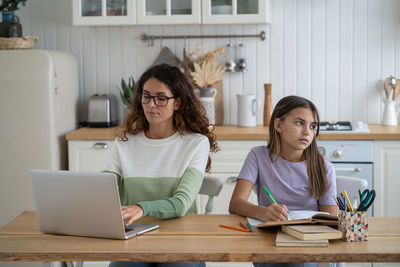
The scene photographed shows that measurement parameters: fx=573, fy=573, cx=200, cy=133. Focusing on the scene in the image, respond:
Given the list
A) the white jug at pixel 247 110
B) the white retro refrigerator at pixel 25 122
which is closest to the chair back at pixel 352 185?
the white jug at pixel 247 110

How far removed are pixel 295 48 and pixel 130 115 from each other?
1.85m

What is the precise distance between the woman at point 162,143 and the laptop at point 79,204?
399 millimetres

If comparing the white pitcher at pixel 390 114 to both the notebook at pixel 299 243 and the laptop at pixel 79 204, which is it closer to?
the notebook at pixel 299 243

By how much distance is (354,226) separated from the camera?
5.36 ft

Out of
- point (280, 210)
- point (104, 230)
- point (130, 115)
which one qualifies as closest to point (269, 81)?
point (130, 115)

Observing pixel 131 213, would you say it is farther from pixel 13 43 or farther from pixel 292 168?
pixel 13 43

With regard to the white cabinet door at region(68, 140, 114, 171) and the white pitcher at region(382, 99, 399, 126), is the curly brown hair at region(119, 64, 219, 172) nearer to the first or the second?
the white cabinet door at region(68, 140, 114, 171)

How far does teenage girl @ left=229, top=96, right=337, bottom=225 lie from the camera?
2.14 meters

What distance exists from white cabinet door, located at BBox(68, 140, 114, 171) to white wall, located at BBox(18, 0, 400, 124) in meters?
0.64

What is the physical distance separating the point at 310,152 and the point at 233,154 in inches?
48.2

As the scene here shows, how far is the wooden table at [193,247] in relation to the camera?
1527 mm

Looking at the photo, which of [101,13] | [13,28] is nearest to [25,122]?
[13,28]

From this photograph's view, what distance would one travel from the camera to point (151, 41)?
3.94 meters

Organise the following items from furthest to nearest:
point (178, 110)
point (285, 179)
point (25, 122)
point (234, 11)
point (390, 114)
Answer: point (390, 114)
point (234, 11)
point (25, 122)
point (178, 110)
point (285, 179)
